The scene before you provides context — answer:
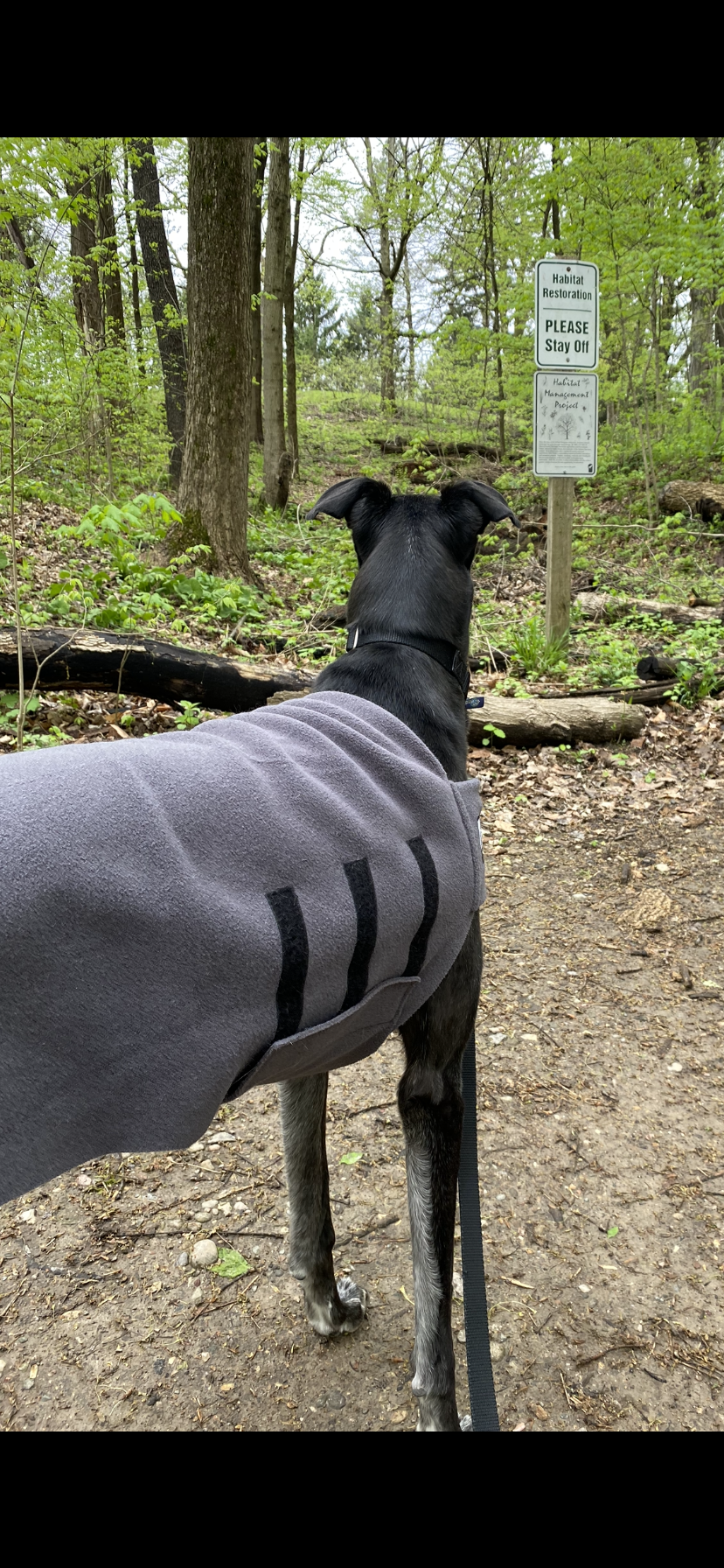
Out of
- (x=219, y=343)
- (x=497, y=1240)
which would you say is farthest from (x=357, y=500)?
(x=219, y=343)

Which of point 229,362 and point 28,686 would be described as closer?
point 28,686

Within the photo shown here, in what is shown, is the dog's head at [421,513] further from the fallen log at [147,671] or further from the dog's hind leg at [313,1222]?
the fallen log at [147,671]

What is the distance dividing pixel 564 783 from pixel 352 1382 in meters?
4.13

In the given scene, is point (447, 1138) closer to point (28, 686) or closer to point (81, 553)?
point (28, 686)

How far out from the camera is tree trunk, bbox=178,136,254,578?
7676 mm

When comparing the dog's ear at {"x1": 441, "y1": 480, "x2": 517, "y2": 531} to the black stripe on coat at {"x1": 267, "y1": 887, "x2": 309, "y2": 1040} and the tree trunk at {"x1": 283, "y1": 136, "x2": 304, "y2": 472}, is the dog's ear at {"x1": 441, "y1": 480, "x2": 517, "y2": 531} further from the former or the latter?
the tree trunk at {"x1": 283, "y1": 136, "x2": 304, "y2": 472}

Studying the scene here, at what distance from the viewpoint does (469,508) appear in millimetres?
2490

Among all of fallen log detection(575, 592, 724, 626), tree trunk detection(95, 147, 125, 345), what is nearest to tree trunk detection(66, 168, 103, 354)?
tree trunk detection(95, 147, 125, 345)

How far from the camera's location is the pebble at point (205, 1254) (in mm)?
2439

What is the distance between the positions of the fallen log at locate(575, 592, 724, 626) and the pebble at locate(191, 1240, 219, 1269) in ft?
24.1

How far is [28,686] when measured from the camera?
5188mm

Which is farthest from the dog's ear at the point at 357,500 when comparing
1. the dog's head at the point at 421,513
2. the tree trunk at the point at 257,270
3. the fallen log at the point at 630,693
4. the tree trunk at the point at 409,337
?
the tree trunk at the point at 409,337

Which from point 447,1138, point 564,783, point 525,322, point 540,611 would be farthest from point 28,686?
point 525,322

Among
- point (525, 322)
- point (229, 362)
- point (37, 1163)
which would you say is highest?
point (525, 322)
